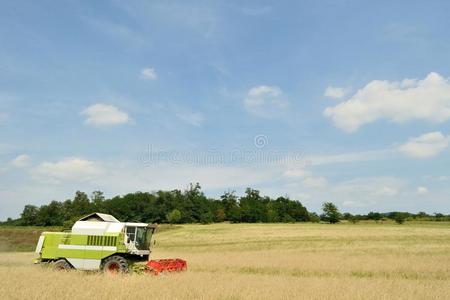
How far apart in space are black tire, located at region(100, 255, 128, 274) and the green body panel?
32 cm

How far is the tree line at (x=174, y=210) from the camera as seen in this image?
11206cm

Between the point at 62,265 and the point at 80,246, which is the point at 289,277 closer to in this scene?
the point at 80,246

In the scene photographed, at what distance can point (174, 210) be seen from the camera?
109 metres

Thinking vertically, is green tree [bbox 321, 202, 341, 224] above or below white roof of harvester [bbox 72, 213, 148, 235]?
above

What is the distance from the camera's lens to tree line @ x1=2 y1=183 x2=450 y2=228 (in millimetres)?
112062

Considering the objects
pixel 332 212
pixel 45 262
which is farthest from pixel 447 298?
pixel 332 212

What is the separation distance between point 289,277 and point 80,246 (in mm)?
10009

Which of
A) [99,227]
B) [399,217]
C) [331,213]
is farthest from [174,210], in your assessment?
[99,227]

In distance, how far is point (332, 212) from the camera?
109 meters

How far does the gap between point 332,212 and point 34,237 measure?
69186 mm

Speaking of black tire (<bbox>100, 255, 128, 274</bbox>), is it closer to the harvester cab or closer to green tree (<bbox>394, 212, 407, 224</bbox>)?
the harvester cab

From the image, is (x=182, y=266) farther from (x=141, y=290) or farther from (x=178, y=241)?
(x=178, y=241)

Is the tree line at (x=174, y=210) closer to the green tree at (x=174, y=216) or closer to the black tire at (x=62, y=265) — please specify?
the green tree at (x=174, y=216)

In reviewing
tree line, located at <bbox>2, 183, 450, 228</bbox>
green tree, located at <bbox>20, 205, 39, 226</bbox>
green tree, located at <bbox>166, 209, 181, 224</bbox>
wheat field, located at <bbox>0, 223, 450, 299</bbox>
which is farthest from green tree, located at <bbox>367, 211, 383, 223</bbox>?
green tree, located at <bbox>20, 205, 39, 226</bbox>
